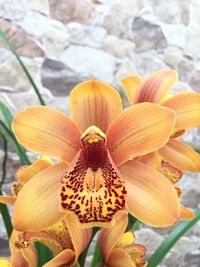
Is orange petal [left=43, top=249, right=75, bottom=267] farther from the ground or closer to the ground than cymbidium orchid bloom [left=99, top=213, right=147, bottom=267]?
farther from the ground

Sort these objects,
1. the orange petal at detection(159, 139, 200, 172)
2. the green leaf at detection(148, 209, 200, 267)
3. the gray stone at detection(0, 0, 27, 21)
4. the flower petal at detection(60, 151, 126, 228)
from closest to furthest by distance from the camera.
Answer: the flower petal at detection(60, 151, 126, 228) → the orange petal at detection(159, 139, 200, 172) → the green leaf at detection(148, 209, 200, 267) → the gray stone at detection(0, 0, 27, 21)

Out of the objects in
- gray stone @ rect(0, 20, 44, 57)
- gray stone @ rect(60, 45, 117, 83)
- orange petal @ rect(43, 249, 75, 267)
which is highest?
orange petal @ rect(43, 249, 75, 267)

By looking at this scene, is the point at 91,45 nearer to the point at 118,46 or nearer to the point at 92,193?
the point at 118,46

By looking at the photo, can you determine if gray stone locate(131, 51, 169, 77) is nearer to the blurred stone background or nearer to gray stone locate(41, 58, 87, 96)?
the blurred stone background

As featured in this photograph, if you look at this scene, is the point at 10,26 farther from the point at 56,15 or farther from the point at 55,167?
the point at 55,167

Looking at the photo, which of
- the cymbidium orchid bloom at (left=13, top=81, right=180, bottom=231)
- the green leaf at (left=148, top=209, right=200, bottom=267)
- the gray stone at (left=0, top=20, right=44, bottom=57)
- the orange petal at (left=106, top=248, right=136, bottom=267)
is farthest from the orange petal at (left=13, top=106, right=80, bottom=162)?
the gray stone at (left=0, top=20, right=44, bottom=57)

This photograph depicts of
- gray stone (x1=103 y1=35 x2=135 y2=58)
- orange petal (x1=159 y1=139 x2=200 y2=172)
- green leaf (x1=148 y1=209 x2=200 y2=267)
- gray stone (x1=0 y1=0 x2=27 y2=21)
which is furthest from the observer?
gray stone (x1=103 y1=35 x2=135 y2=58)

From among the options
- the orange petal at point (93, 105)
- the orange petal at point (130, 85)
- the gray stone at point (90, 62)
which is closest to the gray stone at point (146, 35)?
the gray stone at point (90, 62)
